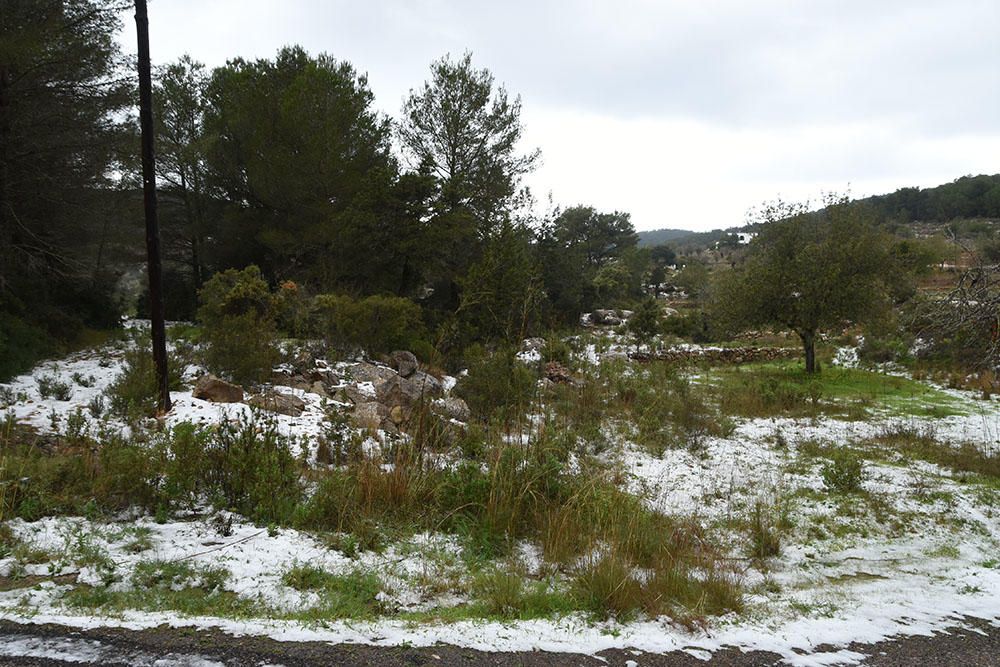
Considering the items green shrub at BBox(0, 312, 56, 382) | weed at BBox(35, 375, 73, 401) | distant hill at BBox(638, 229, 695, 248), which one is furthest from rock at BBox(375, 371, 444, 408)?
distant hill at BBox(638, 229, 695, 248)

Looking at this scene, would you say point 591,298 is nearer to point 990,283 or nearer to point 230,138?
point 230,138

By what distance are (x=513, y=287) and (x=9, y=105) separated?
1148 cm

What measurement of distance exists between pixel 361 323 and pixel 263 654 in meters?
10.0

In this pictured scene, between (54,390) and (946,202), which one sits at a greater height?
(946,202)

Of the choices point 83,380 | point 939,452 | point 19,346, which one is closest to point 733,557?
point 939,452

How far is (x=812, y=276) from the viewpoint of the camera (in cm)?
1641

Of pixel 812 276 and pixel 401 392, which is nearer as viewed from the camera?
pixel 401 392

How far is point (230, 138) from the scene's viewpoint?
74.2 ft

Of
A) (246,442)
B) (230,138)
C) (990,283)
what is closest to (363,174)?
(230,138)

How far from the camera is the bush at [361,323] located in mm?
12273

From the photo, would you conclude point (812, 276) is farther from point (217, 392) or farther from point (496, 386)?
point (217, 392)

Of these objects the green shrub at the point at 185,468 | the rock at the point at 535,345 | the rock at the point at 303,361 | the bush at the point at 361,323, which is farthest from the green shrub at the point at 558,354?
the green shrub at the point at 185,468

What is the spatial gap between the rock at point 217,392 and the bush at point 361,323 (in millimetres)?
4346

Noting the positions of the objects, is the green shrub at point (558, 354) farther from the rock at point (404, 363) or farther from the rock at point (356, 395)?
the rock at point (356, 395)
